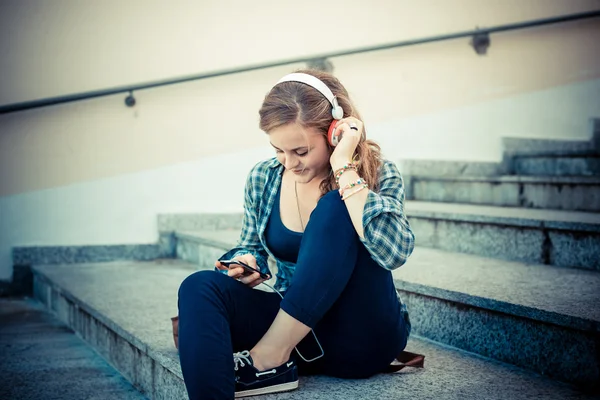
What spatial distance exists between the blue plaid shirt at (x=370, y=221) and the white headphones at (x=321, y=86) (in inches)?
7.2

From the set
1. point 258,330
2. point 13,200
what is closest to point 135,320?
point 258,330

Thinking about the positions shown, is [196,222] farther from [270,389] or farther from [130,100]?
[270,389]

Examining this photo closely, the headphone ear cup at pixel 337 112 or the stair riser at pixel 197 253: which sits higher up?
the headphone ear cup at pixel 337 112

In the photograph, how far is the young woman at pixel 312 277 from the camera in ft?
4.69

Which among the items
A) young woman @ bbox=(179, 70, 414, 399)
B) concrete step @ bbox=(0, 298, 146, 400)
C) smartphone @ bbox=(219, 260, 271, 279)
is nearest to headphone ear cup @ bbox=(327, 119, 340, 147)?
young woman @ bbox=(179, 70, 414, 399)

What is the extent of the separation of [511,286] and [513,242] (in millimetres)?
589

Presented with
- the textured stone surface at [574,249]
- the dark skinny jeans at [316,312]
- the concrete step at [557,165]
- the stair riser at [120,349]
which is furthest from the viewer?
the concrete step at [557,165]

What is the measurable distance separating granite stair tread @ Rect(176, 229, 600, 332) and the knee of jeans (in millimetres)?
746

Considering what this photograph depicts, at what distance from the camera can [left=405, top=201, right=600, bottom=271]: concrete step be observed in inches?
89.8

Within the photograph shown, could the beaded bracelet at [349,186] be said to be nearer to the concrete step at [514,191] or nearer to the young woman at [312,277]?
the young woman at [312,277]

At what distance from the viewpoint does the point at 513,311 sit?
5.65ft

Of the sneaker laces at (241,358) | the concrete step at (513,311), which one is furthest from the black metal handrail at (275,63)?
the sneaker laces at (241,358)

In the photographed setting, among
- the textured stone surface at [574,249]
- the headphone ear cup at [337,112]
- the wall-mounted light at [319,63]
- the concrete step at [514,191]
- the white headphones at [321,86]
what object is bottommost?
Result: the textured stone surface at [574,249]

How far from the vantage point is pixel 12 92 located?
3.12 m
